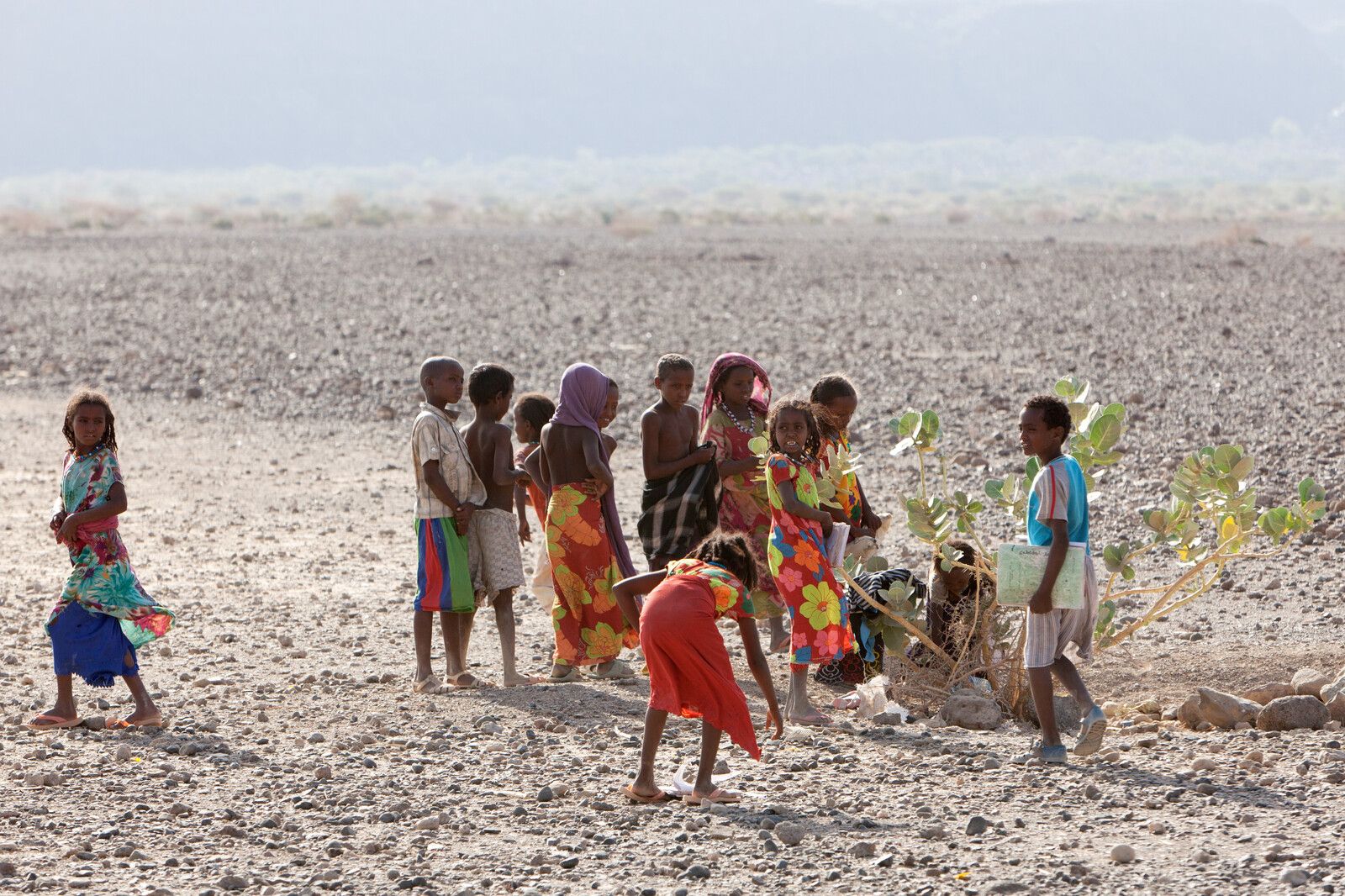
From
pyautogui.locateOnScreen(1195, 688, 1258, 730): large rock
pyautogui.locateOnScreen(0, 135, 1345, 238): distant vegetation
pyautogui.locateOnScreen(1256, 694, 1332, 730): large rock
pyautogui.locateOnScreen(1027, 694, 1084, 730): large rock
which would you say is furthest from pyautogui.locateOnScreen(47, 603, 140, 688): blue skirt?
pyautogui.locateOnScreen(0, 135, 1345, 238): distant vegetation

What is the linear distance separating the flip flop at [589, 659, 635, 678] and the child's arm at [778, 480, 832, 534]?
56.7 inches

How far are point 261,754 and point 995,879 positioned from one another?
293cm

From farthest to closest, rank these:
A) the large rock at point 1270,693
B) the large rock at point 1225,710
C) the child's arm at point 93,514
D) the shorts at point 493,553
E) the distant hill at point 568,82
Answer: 1. the distant hill at point 568,82
2. the shorts at point 493,553
3. the large rock at point 1270,693
4. the child's arm at point 93,514
5. the large rock at point 1225,710

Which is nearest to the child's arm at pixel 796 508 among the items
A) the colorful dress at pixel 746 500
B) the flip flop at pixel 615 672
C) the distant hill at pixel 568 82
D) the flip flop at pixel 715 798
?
the colorful dress at pixel 746 500

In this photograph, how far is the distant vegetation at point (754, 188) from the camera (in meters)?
59.6

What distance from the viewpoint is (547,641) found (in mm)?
7789

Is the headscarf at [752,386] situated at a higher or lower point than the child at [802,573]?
higher

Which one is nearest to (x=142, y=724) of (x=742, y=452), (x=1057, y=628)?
(x=742, y=452)

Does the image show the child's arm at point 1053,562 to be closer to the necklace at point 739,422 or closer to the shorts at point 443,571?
the necklace at point 739,422

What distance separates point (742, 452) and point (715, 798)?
239 centimetres

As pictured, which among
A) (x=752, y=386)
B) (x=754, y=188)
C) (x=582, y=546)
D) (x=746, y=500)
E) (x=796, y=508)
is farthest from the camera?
(x=754, y=188)

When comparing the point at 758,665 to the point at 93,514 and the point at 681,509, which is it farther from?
the point at 93,514

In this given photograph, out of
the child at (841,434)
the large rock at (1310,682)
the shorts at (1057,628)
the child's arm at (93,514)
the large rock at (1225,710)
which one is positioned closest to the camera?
the shorts at (1057,628)

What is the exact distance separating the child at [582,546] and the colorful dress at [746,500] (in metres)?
0.64
